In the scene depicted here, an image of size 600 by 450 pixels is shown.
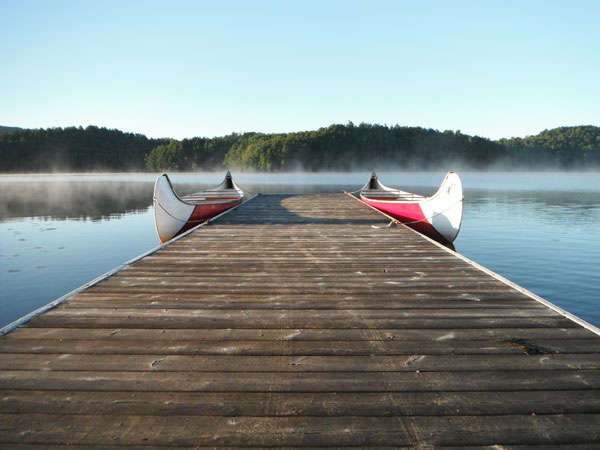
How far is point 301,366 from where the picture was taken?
2699mm

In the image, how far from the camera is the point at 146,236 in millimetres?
14977

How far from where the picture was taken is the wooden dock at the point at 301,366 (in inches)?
81.7

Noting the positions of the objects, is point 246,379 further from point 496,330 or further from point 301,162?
point 301,162

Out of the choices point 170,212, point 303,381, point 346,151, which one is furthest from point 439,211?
point 346,151

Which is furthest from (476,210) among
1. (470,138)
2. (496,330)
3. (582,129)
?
(582,129)

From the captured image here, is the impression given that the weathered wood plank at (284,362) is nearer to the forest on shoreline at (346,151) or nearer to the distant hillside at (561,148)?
the forest on shoreline at (346,151)

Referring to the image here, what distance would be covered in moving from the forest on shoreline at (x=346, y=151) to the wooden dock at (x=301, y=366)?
327ft

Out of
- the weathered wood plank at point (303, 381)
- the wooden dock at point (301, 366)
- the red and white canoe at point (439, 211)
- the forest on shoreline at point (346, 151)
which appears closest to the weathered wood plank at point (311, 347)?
the wooden dock at point (301, 366)

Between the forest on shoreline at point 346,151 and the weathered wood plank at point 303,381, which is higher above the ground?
the forest on shoreline at point 346,151

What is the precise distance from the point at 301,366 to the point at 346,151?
352 feet

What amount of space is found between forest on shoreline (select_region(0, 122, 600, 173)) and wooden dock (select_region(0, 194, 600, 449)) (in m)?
99.7

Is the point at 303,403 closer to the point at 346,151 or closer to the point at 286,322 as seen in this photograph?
the point at 286,322

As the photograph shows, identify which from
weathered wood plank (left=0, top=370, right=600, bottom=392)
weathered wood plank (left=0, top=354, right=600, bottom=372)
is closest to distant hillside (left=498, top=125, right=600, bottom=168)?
weathered wood plank (left=0, top=354, right=600, bottom=372)

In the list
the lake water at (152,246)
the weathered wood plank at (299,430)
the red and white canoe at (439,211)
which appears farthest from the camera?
the red and white canoe at (439,211)
